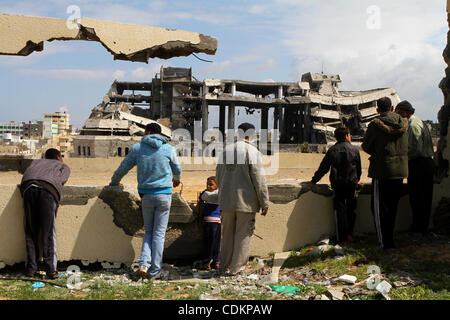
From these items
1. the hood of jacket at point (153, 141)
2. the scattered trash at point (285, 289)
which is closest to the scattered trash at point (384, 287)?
the scattered trash at point (285, 289)

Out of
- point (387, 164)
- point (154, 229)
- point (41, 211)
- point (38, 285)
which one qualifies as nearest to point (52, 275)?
point (38, 285)

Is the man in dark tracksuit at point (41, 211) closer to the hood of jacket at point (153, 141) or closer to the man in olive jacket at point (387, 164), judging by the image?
the hood of jacket at point (153, 141)

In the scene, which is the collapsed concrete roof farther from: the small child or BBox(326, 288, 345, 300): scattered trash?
BBox(326, 288, 345, 300): scattered trash

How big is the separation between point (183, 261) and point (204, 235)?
1.52ft

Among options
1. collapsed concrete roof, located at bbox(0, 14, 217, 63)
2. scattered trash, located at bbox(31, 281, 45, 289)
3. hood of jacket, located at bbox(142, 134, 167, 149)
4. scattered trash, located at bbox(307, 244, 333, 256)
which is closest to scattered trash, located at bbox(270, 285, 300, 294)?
scattered trash, located at bbox(307, 244, 333, 256)

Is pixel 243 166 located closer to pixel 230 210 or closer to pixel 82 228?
pixel 230 210

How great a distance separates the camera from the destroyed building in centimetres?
4647

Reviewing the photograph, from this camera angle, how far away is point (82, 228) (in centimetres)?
505

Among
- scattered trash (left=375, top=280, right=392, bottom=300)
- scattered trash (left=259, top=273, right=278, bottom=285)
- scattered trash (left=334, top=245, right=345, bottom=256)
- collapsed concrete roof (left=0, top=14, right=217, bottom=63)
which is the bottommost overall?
scattered trash (left=259, top=273, right=278, bottom=285)

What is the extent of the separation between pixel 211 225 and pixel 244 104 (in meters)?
42.6

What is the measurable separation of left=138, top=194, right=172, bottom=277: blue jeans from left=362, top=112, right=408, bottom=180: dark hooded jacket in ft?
7.90

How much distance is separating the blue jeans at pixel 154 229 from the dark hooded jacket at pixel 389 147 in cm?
241

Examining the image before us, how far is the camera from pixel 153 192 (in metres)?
4.62

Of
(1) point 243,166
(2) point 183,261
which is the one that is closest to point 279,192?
(1) point 243,166
